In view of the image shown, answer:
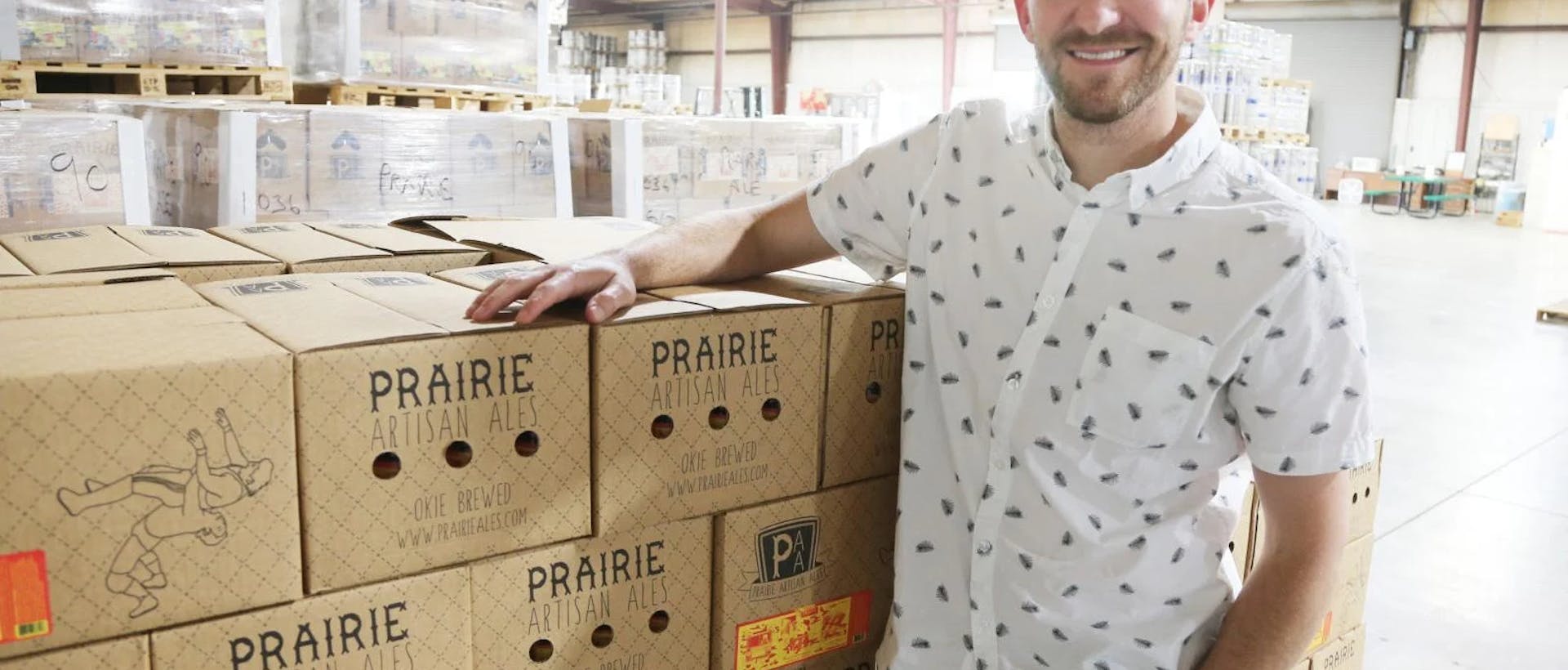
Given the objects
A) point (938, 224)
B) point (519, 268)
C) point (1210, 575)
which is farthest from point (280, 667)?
point (1210, 575)

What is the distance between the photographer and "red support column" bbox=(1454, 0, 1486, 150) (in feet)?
57.6

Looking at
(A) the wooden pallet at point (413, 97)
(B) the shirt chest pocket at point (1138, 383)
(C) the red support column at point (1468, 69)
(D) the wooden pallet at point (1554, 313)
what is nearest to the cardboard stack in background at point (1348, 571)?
(B) the shirt chest pocket at point (1138, 383)

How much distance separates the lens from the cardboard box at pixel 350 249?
2002 millimetres

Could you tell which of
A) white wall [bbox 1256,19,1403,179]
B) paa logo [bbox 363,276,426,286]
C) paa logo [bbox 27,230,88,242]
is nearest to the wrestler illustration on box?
paa logo [bbox 363,276,426,286]

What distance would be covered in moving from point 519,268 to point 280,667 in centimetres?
76

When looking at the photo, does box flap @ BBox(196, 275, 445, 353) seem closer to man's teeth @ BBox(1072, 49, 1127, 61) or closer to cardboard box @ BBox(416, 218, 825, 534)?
cardboard box @ BBox(416, 218, 825, 534)

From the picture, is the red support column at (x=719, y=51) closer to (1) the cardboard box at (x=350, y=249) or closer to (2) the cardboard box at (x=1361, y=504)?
(1) the cardboard box at (x=350, y=249)

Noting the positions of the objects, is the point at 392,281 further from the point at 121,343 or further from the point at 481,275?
the point at 121,343

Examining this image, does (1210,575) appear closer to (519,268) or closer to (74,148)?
(519,268)

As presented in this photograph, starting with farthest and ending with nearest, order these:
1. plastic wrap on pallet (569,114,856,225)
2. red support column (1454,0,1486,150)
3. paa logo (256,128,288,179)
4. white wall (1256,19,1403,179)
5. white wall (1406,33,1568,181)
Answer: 1. white wall (1256,19,1403,179)
2. red support column (1454,0,1486,150)
3. white wall (1406,33,1568,181)
4. plastic wrap on pallet (569,114,856,225)
5. paa logo (256,128,288,179)

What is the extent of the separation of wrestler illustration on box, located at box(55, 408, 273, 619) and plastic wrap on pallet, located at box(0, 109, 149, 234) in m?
2.23

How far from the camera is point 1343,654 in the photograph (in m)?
2.53

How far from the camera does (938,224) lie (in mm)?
1808

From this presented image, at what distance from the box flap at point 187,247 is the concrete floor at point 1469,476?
3315mm
